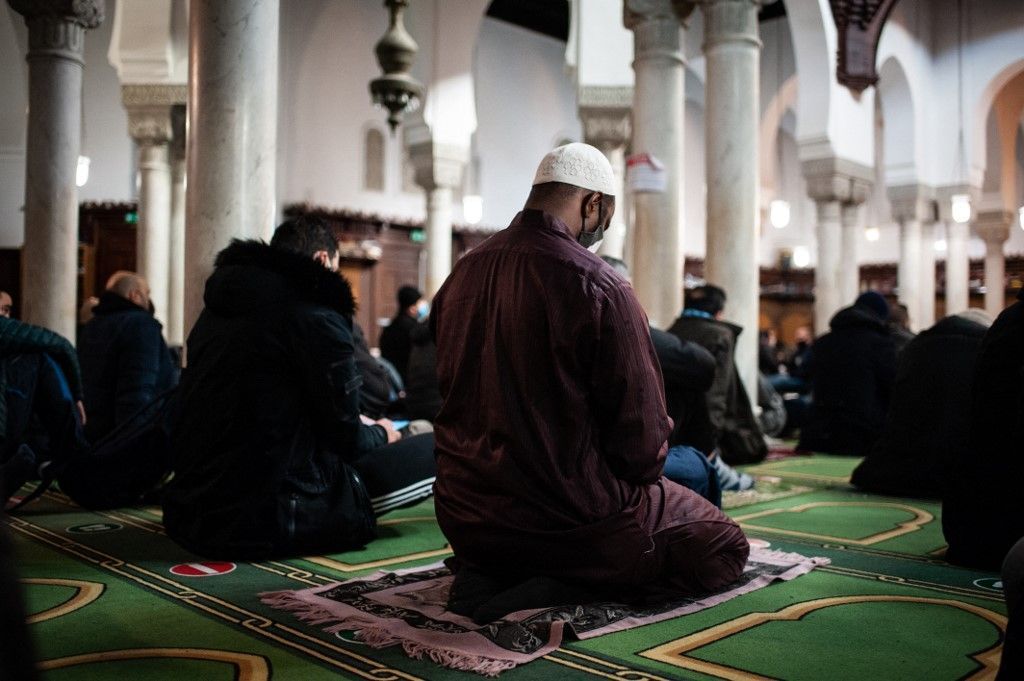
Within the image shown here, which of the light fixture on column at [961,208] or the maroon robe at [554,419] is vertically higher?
the light fixture on column at [961,208]

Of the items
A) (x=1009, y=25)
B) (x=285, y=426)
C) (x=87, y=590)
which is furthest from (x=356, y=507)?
(x=1009, y=25)

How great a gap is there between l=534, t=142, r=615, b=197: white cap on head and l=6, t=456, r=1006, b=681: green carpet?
124 centimetres

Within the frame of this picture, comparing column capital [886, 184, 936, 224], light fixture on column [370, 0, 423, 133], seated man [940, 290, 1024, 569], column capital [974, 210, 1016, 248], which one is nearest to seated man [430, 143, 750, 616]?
seated man [940, 290, 1024, 569]

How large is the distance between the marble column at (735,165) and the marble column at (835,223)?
470 centimetres

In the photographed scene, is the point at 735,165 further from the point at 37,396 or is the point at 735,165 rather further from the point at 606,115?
the point at 37,396

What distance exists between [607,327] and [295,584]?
1.33 metres

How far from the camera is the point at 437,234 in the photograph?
12.1 meters

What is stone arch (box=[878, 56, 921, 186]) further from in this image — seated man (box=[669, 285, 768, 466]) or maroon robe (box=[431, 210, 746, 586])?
maroon robe (box=[431, 210, 746, 586])

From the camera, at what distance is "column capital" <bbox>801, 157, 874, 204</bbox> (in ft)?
39.5

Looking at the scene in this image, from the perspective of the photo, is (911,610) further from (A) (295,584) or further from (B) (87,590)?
(B) (87,590)

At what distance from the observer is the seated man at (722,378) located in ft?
19.8

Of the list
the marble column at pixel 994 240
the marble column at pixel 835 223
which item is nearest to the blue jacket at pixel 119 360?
the marble column at pixel 835 223

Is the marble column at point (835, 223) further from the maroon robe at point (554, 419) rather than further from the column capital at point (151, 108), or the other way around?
the maroon robe at point (554, 419)

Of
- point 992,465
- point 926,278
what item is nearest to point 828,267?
point 926,278
